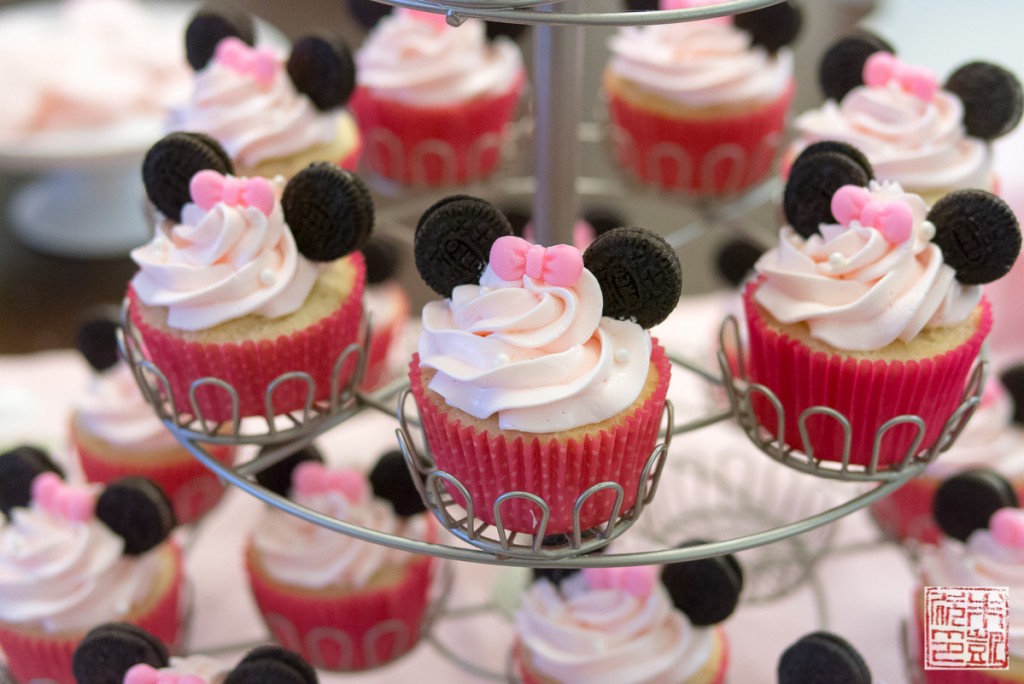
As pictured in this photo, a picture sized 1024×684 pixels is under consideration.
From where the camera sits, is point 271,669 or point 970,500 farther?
point 970,500

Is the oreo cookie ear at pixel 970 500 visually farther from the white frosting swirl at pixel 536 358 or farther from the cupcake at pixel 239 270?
the cupcake at pixel 239 270

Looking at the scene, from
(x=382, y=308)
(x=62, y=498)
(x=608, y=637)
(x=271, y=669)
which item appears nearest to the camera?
(x=271, y=669)

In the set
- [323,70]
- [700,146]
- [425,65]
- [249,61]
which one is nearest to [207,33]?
[249,61]

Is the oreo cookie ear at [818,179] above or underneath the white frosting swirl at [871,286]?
above

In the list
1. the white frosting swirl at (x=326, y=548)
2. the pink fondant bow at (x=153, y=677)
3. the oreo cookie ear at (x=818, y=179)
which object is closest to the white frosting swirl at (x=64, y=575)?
the white frosting swirl at (x=326, y=548)


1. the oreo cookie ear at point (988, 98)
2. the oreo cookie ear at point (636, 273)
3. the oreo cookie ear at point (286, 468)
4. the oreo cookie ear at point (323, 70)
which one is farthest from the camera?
the oreo cookie ear at point (286, 468)

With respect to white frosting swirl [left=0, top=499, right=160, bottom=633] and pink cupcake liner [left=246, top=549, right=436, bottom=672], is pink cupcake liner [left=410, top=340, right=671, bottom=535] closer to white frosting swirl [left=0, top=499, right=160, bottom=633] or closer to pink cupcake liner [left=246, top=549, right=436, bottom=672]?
pink cupcake liner [left=246, top=549, right=436, bottom=672]

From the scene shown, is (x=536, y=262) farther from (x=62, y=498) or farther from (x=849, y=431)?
(x=62, y=498)
